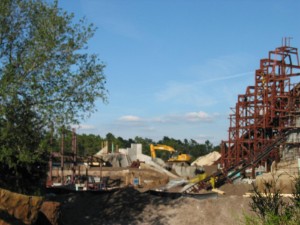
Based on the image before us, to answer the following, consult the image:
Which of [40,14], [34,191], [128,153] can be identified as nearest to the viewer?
[40,14]

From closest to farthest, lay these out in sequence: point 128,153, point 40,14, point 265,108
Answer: point 40,14 < point 265,108 < point 128,153

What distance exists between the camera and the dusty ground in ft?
69.3

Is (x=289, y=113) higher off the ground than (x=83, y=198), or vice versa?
(x=289, y=113)

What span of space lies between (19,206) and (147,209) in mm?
8878

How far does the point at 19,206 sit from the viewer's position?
14.5 metres

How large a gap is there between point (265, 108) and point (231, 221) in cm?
2684

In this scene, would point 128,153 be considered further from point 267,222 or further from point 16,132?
point 267,222

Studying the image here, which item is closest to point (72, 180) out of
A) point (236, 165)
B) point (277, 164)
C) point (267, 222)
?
point (236, 165)

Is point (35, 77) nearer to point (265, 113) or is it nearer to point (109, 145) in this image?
point (265, 113)

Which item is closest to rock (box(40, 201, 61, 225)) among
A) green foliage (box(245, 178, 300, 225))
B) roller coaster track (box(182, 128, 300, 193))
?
green foliage (box(245, 178, 300, 225))

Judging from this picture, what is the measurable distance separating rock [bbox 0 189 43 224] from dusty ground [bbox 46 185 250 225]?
5.22 meters

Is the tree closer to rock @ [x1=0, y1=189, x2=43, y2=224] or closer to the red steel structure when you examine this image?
rock @ [x1=0, y1=189, x2=43, y2=224]

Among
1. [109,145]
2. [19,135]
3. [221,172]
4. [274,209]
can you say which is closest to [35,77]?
[19,135]

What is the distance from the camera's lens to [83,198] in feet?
82.9
